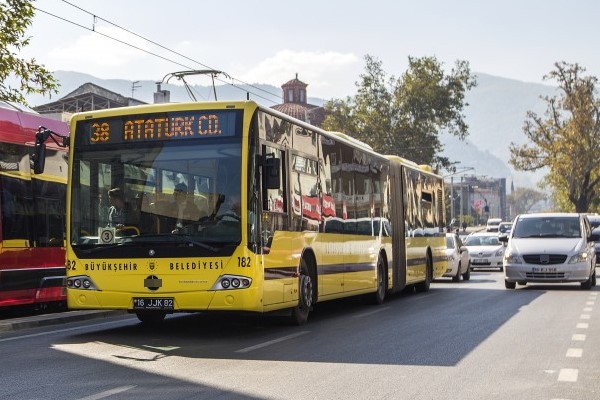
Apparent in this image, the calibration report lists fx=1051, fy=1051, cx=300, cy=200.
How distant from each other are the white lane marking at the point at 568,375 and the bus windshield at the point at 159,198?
14.4 ft

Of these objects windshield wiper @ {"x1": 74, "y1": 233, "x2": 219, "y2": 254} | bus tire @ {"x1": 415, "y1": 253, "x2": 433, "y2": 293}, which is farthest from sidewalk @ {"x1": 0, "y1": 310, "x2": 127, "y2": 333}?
bus tire @ {"x1": 415, "y1": 253, "x2": 433, "y2": 293}

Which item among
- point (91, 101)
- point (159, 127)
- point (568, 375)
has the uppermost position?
point (91, 101)

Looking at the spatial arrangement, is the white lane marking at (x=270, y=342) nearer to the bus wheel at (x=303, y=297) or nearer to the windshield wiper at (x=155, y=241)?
the bus wheel at (x=303, y=297)

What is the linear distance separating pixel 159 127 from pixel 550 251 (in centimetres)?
1375

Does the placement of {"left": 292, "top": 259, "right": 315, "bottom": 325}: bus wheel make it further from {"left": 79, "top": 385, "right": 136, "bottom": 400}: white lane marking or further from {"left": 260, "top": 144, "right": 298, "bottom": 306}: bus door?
{"left": 79, "top": 385, "right": 136, "bottom": 400}: white lane marking

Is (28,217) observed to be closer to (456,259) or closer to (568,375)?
(568,375)

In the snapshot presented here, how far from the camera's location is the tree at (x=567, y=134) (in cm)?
6625

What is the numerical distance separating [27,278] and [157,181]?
14.9ft

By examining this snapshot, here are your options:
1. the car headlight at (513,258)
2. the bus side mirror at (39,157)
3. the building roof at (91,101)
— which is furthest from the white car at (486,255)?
the building roof at (91,101)

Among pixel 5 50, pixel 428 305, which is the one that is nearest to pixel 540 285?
pixel 428 305

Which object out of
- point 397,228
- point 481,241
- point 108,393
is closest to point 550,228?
point 397,228

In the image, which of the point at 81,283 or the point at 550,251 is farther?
the point at 550,251

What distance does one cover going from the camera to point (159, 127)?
13.3 metres

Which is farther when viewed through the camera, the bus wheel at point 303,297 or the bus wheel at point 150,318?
the bus wheel at point 150,318
